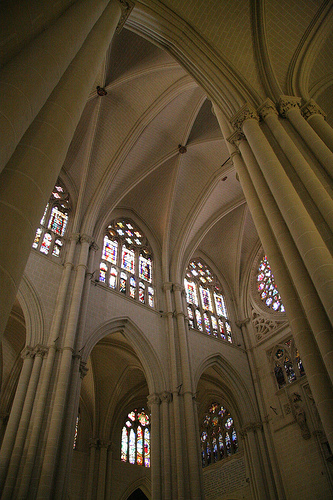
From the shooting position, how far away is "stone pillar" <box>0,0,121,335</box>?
8.64 ft

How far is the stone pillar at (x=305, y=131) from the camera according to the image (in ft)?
20.3

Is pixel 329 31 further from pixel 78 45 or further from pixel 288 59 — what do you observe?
pixel 78 45

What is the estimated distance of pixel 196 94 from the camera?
13375 mm

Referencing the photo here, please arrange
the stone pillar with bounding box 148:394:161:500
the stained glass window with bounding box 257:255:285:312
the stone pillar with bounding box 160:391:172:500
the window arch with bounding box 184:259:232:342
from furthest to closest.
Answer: the stained glass window with bounding box 257:255:285:312
the window arch with bounding box 184:259:232:342
the stone pillar with bounding box 148:394:161:500
the stone pillar with bounding box 160:391:172:500

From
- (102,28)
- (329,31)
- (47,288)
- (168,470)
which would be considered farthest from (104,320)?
(329,31)

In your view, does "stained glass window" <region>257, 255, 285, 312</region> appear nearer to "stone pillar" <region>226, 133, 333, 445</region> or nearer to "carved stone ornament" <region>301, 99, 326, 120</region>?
"carved stone ornament" <region>301, 99, 326, 120</region>

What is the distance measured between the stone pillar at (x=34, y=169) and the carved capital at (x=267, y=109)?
12.5 ft

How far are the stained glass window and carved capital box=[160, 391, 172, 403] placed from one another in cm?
603

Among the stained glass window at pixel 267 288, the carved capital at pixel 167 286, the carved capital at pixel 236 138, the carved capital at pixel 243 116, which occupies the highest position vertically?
the stained glass window at pixel 267 288

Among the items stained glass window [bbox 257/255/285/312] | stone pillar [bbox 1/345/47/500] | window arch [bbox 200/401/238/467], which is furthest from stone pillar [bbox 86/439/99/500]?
stained glass window [bbox 257/255/285/312]

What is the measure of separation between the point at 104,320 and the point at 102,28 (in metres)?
7.81

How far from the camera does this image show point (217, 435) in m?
15.4

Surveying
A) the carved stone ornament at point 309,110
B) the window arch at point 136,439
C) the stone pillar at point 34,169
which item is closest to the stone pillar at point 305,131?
the carved stone ornament at point 309,110

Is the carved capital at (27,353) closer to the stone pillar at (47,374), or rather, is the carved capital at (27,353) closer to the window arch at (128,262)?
the stone pillar at (47,374)
